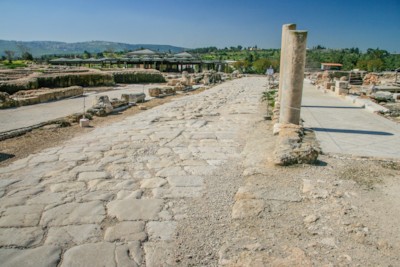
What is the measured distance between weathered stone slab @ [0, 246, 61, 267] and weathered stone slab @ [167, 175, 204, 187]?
1.84 meters

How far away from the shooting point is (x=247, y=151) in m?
5.86

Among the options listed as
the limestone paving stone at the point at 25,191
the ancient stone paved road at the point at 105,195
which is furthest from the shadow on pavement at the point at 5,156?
the limestone paving stone at the point at 25,191

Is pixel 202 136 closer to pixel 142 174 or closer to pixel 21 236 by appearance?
pixel 142 174

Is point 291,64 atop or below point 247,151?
atop

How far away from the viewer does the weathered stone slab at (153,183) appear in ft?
14.1

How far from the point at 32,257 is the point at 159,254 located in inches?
43.8

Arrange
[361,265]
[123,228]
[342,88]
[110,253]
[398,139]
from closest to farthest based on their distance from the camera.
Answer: [361,265]
[110,253]
[123,228]
[398,139]
[342,88]

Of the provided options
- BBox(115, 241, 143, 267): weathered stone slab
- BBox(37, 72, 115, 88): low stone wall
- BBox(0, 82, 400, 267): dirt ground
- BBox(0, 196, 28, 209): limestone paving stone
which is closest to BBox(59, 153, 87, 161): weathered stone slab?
BBox(0, 196, 28, 209): limestone paving stone

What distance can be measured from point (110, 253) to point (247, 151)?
3591mm

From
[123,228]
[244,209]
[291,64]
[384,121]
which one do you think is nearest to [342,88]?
[384,121]

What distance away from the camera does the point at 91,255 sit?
2.76 m

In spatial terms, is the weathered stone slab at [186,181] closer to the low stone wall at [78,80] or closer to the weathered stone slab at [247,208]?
the weathered stone slab at [247,208]

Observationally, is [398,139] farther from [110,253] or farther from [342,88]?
[342,88]

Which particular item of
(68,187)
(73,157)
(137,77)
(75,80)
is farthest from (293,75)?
(137,77)
